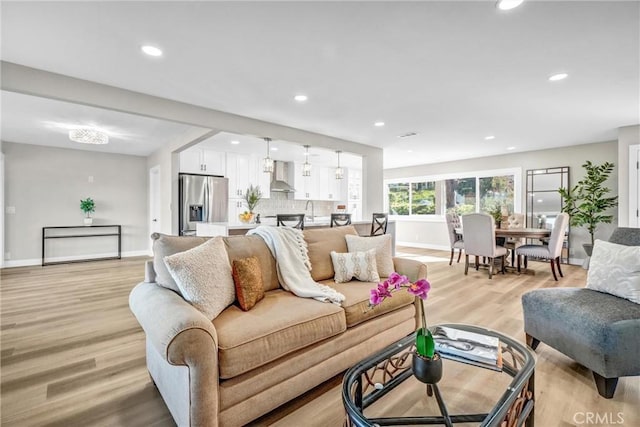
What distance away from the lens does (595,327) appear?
5.74ft

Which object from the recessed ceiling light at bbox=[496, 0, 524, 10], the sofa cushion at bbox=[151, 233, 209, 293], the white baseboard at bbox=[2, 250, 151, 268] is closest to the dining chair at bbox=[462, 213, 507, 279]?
the recessed ceiling light at bbox=[496, 0, 524, 10]

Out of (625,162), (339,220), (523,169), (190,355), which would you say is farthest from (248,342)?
(523,169)

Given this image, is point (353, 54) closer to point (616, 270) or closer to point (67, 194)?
point (616, 270)

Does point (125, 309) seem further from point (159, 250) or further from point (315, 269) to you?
point (315, 269)

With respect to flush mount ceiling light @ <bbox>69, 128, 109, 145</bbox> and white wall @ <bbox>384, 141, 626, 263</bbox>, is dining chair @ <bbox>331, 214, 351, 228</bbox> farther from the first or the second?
white wall @ <bbox>384, 141, 626, 263</bbox>

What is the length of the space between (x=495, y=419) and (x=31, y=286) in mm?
5756

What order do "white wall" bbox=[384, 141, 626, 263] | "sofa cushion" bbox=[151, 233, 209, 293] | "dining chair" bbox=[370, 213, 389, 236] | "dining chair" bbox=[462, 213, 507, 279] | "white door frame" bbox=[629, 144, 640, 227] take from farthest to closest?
"white wall" bbox=[384, 141, 626, 263]
"dining chair" bbox=[370, 213, 389, 236]
"dining chair" bbox=[462, 213, 507, 279]
"white door frame" bbox=[629, 144, 640, 227]
"sofa cushion" bbox=[151, 233, 209, 293]

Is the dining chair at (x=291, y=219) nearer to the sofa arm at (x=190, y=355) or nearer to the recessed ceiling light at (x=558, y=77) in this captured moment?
the sofa arm at (x=190, y=355)

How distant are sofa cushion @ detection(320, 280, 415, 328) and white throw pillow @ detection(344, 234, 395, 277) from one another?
0.82 ft

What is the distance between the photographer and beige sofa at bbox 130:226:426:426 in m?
1.27

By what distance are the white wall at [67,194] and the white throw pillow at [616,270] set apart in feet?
26.0

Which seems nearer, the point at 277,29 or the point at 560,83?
the point at 277,29

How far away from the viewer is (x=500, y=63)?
259 cm

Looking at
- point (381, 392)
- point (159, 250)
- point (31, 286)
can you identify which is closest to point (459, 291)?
point (381, 392)
